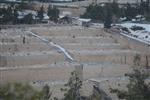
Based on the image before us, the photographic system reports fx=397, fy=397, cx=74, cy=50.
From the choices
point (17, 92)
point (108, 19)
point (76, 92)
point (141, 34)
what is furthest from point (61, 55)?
point (17, 92)

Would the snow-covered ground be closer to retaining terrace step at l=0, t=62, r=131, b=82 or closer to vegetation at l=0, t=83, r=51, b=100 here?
retaining terrace step at l=0, t=62, r=131, b=82

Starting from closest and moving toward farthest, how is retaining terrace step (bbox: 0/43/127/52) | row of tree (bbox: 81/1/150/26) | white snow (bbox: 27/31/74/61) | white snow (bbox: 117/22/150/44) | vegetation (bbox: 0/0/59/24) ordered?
white snow (bbox: 27/31/74/61), retaining terrace step (bbox: 0/43/127/52), white snow (bbox: 117/22/150/44), vegetation (bbox: 0/0/59/24), row of tree (bbox: 81/1/150/26)

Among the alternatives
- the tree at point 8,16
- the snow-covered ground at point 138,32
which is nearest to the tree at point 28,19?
the tree at point 8,16

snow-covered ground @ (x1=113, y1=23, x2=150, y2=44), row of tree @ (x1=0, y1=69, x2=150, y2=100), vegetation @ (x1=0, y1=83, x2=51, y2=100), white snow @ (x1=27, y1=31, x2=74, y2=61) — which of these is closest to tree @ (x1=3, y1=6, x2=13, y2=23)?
white snow @ (x1=27, y1=31, x2=74, y2=61)

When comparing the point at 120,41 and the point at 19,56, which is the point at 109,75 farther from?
the point at 120,41

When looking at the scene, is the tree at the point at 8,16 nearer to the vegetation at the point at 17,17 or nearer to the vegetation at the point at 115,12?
the vegetation at the point at 17,17

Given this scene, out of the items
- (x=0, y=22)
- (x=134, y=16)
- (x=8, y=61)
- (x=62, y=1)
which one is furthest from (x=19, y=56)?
(x=62, y=1)

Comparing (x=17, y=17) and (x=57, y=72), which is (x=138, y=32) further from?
(x=57, y=72)
